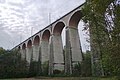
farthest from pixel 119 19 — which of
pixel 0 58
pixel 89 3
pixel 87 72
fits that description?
pixel 0 58

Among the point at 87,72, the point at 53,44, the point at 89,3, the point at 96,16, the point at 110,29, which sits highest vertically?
the point at 53,44

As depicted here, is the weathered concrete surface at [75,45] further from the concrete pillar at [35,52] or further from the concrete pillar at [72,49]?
the concrete pillar at [35,52]

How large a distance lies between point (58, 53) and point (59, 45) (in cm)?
164

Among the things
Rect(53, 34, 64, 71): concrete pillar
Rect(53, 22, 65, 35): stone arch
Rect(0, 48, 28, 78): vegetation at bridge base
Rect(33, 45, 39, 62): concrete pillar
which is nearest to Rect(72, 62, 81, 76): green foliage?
Rect(53, 34, 64, 71): concrete pillar

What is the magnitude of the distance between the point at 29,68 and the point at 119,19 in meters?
38.4

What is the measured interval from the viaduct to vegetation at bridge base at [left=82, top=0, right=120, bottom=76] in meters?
20.0

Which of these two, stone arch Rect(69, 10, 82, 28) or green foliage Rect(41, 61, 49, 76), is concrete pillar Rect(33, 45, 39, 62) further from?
stone arch Rect(69, 10, 82, 28)

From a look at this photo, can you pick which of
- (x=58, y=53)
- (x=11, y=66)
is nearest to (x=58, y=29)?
(x=58, y=53)

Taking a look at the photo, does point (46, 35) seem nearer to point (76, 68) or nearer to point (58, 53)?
point (58, 53)

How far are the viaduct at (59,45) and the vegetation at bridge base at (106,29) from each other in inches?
788

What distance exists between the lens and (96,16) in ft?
23.0

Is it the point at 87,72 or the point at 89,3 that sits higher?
the point at 89,3

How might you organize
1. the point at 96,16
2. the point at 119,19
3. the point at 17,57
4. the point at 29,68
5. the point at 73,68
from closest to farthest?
1. the point at 119,19
2. the point at 96,16
3. the point at 73,68
4. the point at 17,57
5. the point at 29,68

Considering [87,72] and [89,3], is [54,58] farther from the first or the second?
[89,3]
